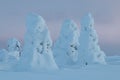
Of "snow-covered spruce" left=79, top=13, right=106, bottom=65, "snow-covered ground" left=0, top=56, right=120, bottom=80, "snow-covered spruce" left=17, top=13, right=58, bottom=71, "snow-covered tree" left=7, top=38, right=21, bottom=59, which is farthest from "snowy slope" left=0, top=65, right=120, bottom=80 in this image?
"snow-covered tree" left=7, top=38, right=21, bottom=59

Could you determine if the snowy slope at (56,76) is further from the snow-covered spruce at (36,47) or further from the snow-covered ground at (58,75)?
the snow-covered spruce at (36,47)

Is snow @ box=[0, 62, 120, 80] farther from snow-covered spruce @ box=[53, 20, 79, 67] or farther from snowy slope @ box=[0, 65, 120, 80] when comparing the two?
snow-covered spruce @ box=[53, 20, 79, 67]

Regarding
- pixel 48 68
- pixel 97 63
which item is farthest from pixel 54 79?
pixel 97 63

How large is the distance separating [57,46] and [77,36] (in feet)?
11.5

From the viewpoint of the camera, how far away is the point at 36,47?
4256cm

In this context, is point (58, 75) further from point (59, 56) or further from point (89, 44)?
point (59, 56)

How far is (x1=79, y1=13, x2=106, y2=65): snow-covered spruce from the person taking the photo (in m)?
60.6

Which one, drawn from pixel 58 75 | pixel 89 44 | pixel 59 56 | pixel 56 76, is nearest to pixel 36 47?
pixel 58 75

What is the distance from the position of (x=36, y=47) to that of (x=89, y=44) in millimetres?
19377

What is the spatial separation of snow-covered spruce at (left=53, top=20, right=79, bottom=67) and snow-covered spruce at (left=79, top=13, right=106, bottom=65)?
3.79 feet

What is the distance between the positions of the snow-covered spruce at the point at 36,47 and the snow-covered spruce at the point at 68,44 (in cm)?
1961

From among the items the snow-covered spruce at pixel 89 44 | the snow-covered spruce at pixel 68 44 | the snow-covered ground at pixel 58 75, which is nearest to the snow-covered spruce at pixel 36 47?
the snow-covered ground at pixel 58 75

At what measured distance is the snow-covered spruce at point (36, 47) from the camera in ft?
137

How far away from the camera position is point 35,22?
42.2 meters
